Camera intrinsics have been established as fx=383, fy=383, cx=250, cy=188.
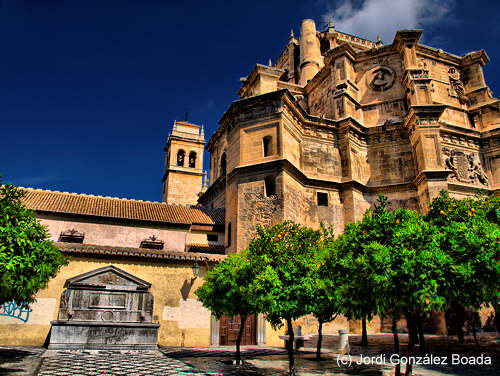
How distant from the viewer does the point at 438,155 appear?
76.7ft

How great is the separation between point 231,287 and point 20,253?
19.5 ft

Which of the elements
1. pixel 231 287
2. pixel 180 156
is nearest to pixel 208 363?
pixel 231 287

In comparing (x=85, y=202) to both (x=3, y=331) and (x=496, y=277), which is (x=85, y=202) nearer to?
(x=3, y=331)

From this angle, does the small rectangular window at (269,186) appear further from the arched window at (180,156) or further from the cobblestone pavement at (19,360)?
the arched window at (180,156)

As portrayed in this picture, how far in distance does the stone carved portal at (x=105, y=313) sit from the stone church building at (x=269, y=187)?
42 millimetres

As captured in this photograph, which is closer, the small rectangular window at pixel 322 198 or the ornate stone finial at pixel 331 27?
the small rectangular window at pixel 322 198

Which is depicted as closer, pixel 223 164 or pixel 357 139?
pixel 357 139

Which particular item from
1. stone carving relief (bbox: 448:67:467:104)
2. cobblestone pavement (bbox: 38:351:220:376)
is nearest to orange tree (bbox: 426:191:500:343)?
cobblestone pavement (bbox: 38:351:220:376)

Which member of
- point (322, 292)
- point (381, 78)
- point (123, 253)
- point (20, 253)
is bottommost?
point (322, 292)

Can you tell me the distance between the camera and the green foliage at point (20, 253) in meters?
8.88

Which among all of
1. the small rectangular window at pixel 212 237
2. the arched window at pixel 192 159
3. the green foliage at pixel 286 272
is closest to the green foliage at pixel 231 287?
the green foliage at pixel 286 272

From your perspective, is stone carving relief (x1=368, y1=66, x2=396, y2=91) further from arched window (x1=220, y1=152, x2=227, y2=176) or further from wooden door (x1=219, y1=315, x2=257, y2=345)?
wooden door (x1=219, y1=315, x2=257, y2=345)

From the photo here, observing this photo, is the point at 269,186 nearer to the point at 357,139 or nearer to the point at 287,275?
the point at 357,139

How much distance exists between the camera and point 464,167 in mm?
24672
